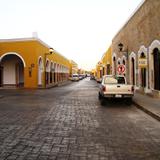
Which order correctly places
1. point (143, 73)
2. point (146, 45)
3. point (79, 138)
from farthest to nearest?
1. point (143, 73)
2. point (146, 45)
3. point (79, 138)

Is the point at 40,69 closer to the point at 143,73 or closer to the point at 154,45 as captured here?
the point at 143,73

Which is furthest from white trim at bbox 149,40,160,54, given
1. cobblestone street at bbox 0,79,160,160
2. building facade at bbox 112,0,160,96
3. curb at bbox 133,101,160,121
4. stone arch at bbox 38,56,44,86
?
stone arch at bbox 38,56,44,86

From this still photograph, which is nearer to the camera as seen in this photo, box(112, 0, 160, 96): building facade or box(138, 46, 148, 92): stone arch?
box(112, 0, 160, 96): building facade

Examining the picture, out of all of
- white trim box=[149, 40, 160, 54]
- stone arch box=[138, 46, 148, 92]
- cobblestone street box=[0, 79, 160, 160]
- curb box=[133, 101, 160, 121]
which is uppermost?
white trim box=[149, 40, 160, 54]

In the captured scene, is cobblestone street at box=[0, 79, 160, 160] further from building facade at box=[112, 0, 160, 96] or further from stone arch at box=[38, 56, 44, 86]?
stone arch at box=[38, 56, 44, 86]

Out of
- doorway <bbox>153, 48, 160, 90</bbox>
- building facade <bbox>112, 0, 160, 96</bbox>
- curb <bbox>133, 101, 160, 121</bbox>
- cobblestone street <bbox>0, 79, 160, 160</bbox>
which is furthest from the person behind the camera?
doorway <bbox>153, 48, 160, 90</bbox>

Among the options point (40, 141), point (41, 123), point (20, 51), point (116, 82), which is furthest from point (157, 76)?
point (20, 51)

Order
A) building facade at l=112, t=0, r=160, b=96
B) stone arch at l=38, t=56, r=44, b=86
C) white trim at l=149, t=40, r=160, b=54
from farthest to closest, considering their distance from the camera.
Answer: stone arch at l=38, t=56, r=44, b=86 → building facade at l=112, t=0, r=160, b=96 → white trim at l=149, t=40, r=160, b=54

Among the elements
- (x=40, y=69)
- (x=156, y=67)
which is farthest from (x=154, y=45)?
(x=40, y=69)

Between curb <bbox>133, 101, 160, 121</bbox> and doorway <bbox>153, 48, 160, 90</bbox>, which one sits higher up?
doorway <bbox>153, 48, 160, 90</bbox>

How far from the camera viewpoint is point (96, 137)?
7066 millimetres

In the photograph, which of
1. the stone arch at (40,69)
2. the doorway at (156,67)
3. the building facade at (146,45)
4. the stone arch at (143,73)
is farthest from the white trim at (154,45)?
the stone arch at (40,69)

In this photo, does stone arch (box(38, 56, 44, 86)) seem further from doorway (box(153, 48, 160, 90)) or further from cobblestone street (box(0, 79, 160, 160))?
cobblestone street (box(0, 79, 160, 160))

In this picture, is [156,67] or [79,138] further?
[156,67]
